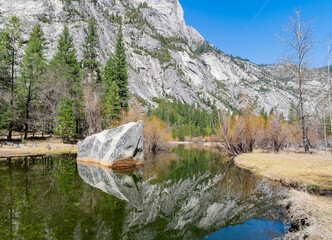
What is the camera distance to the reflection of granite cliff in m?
5.30

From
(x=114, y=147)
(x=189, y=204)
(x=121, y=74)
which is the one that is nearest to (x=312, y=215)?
(x=189, y=204)

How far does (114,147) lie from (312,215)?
12.2m

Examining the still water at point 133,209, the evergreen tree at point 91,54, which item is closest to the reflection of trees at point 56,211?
the still water at point 133,209

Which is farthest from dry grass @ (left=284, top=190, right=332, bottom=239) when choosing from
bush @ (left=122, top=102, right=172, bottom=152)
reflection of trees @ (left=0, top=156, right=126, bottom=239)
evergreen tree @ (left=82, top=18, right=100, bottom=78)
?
evergreen tree @ (left=82, top=18, right=100, bottom=78)

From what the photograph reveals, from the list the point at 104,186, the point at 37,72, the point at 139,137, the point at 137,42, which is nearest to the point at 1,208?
the point at 104,186

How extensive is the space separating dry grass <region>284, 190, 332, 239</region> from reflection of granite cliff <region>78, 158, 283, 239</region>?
2.25ft

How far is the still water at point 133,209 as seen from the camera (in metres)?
4.88

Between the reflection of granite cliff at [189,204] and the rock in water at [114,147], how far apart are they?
4256mm

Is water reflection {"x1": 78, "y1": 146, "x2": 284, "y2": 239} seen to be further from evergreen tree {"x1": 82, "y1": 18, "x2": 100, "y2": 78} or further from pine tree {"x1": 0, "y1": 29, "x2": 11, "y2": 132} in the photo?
evergreen tree {"x1": 82, "y1": 18, "x2": 100, "y2": 78}

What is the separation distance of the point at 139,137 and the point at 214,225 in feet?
36.6

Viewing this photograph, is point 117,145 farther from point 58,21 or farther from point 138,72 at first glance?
point 138,72

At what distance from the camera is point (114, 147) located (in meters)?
14.4

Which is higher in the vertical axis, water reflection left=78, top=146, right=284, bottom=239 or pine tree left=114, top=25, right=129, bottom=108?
pine tree left=114, top=25, right=129, bottom=108

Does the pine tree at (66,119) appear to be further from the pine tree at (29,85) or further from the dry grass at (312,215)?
the dry grass at (312,215)
